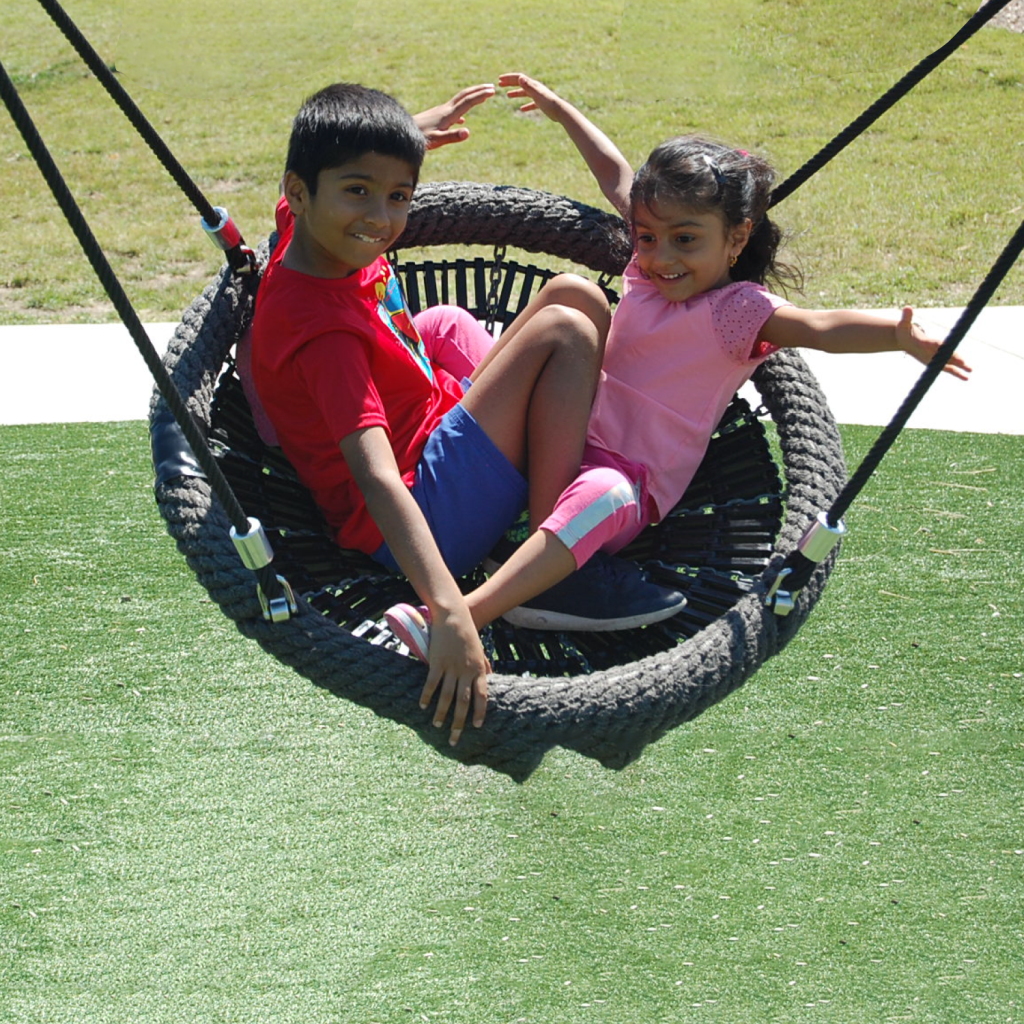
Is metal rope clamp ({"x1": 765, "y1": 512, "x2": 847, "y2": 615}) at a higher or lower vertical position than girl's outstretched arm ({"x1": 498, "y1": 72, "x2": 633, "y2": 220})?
lower

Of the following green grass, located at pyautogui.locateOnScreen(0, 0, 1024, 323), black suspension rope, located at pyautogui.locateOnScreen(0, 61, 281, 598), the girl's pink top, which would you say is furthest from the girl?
green grass, located at pyautogui.locateOnScreen(0, 0, 1024, 323)

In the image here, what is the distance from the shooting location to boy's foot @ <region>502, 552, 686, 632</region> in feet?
5.91

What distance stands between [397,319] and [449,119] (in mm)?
487

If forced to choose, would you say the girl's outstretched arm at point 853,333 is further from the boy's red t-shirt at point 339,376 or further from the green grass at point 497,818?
the green grass at point 497,818

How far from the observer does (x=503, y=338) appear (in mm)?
1939

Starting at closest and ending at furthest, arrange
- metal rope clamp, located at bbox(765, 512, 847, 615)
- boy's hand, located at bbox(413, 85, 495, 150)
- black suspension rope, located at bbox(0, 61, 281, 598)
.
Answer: black suspension rope, located at bbox(0, 61, 281, 598) → metal rope clamp, located at bbox(765, 512, 847, 615) → boy's hand, located at bbox(413, 85, 495, 150)

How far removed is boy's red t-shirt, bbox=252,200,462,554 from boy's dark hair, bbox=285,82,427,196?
6.0 inches

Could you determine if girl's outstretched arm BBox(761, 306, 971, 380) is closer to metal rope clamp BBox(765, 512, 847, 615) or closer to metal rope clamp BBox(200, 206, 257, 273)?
metal rope clamp BBox(765, 512, 847, 615)

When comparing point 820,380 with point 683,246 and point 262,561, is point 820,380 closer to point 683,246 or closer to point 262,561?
point 683,246

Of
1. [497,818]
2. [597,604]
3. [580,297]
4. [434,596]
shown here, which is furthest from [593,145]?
[497,818]

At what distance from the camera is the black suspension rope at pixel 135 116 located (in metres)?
1.71

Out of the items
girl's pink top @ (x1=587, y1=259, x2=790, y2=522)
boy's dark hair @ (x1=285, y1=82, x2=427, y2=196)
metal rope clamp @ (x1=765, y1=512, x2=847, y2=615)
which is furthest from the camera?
girl's pink top @ (x1=587, y1=259, x2=790, y2=522)

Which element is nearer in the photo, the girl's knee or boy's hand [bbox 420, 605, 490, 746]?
boy's hand [bbox 420, 605, 490, 746]

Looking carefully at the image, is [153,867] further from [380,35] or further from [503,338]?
[380,35]
